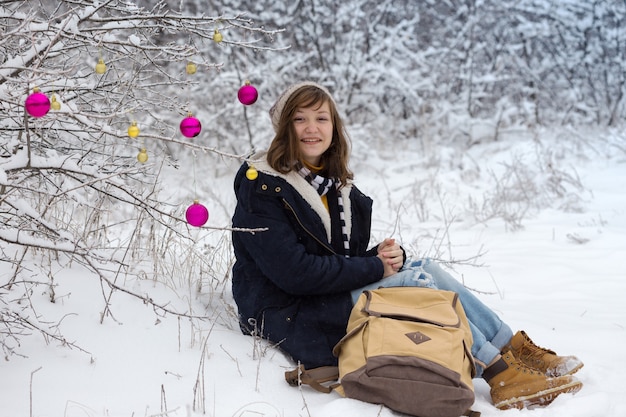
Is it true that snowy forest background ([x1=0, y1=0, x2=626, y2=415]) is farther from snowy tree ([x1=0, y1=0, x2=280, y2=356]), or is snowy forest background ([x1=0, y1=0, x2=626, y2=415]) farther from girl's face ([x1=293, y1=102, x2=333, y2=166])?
snowy tree ([x1=0, y1=0, x2=280, y2=356])

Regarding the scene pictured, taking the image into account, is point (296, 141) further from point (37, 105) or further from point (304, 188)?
point (37, 105)

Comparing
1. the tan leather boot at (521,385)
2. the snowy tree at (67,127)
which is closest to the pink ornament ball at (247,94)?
the snowy tree at (67,127)

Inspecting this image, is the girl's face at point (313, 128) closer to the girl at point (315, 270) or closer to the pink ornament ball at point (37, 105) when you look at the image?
the girl at point (315, 270)

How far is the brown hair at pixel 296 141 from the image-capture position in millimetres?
2750

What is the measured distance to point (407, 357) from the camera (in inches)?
87.1

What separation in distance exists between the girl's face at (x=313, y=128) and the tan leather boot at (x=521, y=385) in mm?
1180

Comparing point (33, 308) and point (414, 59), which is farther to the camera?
point (414, 59)

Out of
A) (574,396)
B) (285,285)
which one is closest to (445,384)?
(574,396)

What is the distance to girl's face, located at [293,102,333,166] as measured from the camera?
9.26 ft

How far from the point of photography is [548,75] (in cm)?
1104

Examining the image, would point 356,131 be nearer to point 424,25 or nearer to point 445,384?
point 424,25

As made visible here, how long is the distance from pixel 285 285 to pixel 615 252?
307cm

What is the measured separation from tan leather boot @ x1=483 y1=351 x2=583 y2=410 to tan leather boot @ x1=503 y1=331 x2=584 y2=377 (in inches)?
4.2

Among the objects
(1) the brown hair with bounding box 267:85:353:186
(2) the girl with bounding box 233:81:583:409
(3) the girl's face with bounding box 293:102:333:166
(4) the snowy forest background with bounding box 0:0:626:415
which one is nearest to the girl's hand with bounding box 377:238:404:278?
(2) the girl with bounding box 233:81:583:409
